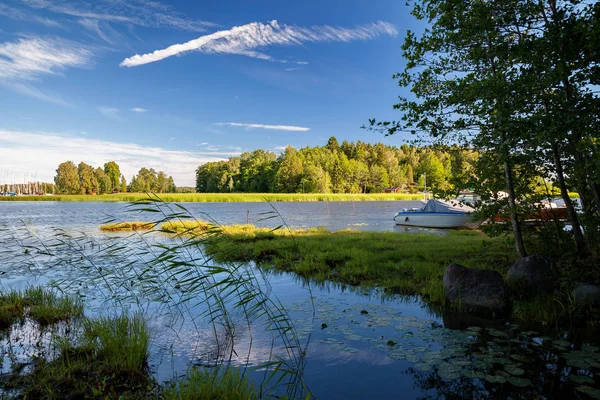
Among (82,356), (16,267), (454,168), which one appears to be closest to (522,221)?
(454,168)

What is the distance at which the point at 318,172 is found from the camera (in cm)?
10312

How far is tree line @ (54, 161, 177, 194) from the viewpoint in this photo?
113938mm

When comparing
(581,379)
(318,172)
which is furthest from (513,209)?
(318,172)

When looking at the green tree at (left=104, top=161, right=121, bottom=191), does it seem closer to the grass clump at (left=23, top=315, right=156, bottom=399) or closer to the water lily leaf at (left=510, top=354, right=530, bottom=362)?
the grass clump at (left=23, top=315, right=156, bottom=399)

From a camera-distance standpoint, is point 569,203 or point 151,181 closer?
point 569,203

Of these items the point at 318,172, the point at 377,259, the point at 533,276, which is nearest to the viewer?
the point at 533,276

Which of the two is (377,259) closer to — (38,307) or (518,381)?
(518,381)

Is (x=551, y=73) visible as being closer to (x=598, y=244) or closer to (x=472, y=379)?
(x=598, y=244)

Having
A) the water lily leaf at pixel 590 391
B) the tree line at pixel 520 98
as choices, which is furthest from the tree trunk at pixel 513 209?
the water lily leaf at pixel 590 391

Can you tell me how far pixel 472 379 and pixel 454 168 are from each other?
20.3 feet

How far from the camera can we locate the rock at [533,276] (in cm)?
742

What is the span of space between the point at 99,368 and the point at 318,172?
99378 mm

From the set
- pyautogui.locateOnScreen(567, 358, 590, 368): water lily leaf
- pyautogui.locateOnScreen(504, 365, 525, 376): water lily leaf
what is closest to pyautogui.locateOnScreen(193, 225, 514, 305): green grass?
pyautogui.locateOnScreen(567, 358, 590, 368): water lily leaf

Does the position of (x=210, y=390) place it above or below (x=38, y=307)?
above
